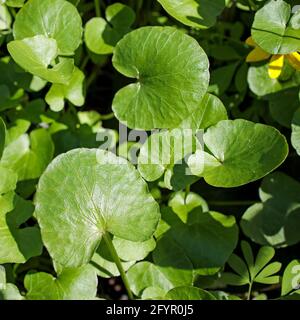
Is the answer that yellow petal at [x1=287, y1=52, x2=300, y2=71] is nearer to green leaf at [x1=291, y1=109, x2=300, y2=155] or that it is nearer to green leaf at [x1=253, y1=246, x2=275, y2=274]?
green leaf at [x1=291, y1=109, x2=300, y2=155]

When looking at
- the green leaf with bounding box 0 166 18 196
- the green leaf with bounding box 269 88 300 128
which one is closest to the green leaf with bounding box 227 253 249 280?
the green leaf with bounding box 269 88 300 128

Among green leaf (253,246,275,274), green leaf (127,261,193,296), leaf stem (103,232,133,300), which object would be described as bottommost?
green leaf (253,246,275,274)

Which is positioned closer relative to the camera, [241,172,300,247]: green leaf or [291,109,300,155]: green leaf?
[291,109,300,155]: green leaf

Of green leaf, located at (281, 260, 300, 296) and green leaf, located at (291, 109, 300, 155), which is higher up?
green leaf, located at (291, 109, 300, 155)

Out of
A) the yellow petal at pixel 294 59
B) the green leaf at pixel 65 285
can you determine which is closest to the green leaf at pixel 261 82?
the yellow petal at pixel 294 59

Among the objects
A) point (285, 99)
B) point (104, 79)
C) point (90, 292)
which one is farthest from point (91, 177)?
point (104, 79)

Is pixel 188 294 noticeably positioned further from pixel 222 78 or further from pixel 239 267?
pixel 222 78

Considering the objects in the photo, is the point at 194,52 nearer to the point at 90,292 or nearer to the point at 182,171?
the point at 182,171
